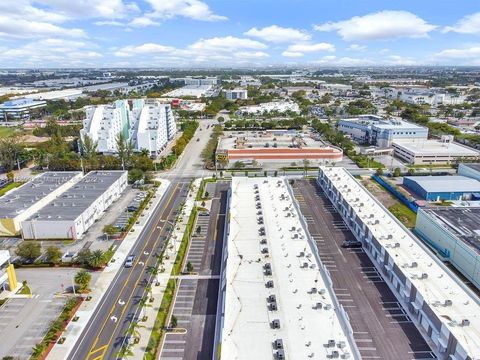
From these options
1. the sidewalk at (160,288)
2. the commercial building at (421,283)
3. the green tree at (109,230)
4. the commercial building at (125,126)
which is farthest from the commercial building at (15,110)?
the commercial building at (421,283)

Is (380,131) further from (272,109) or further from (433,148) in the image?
(272,109)

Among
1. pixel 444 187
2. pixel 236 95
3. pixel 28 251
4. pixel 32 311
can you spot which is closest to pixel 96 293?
pixel 32 311

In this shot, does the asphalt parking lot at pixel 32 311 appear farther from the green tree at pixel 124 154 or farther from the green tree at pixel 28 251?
the green tree at pixel 124 154

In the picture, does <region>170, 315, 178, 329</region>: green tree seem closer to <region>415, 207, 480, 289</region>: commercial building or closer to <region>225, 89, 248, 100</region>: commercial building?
<region>415, 207, 480, 289</region>: commercial building

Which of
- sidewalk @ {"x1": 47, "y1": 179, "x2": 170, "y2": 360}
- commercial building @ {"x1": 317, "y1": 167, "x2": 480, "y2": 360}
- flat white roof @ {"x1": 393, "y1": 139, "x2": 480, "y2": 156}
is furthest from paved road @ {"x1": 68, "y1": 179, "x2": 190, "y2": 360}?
flat white roof @ {"x1": 393, "y1": 139, "x2": 480, "y2": 156}

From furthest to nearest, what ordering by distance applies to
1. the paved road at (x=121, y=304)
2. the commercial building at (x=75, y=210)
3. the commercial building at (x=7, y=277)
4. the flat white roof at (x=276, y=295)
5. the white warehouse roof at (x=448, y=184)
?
the white warehouse roof at (x=448, y=184), the commercial building at (x=75, y=210), the commercial building at (x=7, y=277), the paved road at (x=121, y=304), the flat white roof at (x=276, y=295)

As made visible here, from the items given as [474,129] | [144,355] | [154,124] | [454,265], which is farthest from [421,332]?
[474,129]

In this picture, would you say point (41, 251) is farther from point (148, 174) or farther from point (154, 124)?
point (154, 124)
